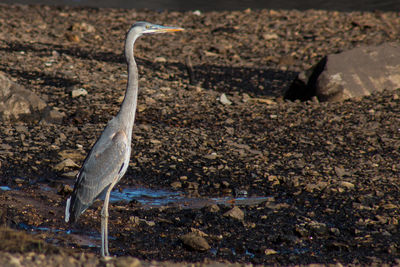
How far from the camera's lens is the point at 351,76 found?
11.2 meters

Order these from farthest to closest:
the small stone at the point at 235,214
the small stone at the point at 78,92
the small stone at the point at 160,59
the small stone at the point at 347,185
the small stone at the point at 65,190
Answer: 1. the small stone at the point at 160,59
2. the small stone at the point at 78,92
3. the small stone at the point at 347,185
4. the small stone at the point at 65,190
5. the small stone at the point at 235,214

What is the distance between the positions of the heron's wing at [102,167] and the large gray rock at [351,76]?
6097 millimetres

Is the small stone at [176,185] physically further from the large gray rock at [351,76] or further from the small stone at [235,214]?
the large gray rock at [351,76]

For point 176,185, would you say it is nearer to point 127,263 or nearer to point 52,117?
point 52,117

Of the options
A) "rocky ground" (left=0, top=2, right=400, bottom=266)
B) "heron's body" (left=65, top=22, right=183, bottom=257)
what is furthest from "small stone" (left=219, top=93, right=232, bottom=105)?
"heron's body" (left=65, top=22, right=183, bottom=257)

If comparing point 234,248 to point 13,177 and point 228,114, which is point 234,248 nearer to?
point 13,177

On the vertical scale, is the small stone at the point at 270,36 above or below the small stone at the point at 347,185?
above

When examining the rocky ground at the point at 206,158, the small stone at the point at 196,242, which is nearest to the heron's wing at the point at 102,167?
the rocky ground at the point at 206,158

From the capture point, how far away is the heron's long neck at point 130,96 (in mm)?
5941

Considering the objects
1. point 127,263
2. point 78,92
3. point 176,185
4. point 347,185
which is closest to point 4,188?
point 176,185

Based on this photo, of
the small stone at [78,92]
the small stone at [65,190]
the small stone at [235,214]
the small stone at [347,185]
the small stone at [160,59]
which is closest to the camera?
the small stone at [235,214]

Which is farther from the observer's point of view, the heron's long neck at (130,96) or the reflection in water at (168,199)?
the reflection in water at (168,199)

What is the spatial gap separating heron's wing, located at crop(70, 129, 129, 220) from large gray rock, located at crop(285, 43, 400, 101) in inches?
240

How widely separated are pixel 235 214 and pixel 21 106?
4.14m
